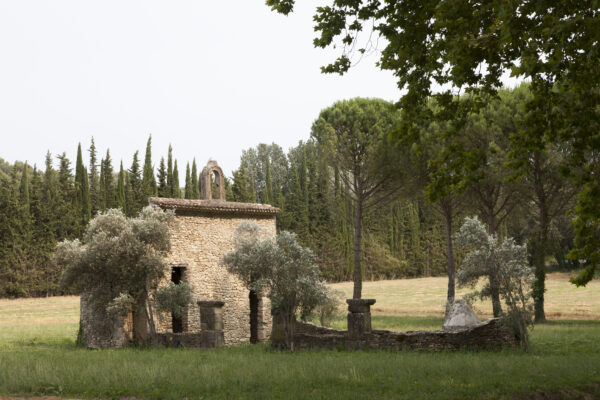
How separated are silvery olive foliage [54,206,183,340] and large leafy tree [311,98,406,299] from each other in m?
12.2

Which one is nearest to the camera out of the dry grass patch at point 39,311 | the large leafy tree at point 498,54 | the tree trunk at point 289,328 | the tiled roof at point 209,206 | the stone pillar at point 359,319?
the large leafy tree at point 498,54

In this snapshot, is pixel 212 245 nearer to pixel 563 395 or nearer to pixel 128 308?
pixel 128 308

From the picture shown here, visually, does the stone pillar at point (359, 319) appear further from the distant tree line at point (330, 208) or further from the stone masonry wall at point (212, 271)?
the distant tree line at point (330, 208)

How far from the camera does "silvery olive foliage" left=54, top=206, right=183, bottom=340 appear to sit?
1958 cm

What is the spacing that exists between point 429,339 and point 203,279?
33.1 feet

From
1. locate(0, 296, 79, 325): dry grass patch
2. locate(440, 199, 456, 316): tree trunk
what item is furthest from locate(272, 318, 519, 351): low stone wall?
locate(0, 296, 79, 325): dry grass patch

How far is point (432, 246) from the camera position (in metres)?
57.1

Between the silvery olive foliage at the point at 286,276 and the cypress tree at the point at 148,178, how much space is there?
36537 millimetres

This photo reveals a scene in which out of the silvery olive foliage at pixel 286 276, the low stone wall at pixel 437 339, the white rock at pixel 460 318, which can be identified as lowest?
the low stone wall at pixel 437 339

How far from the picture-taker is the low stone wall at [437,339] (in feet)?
53.2

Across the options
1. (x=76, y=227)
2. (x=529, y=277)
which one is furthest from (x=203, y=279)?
(x=76, y=227)

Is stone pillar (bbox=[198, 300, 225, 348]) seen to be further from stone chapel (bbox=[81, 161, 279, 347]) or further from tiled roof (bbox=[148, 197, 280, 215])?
tiled roof (bbox=[148, 197, 280, 215])

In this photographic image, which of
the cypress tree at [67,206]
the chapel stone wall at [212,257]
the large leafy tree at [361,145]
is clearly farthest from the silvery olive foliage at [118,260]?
the cypress tree at [67,206]

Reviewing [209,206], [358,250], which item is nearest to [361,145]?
[358,250]
